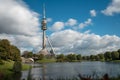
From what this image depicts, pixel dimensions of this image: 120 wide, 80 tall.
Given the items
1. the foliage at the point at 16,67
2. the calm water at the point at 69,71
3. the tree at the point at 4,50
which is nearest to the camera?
the calm water at the point at 69,71

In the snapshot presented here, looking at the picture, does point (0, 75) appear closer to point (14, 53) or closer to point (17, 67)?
point (17, 67)

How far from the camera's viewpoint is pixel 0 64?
3300 inches

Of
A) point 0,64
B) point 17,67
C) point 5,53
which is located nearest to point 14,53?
point 5,53

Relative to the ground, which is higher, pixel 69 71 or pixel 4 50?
pixel 4 50

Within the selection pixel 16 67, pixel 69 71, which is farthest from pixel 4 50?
pixel 69 71

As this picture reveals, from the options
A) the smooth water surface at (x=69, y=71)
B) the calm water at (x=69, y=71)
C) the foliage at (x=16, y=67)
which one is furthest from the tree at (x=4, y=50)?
the foliage at (x=16, y=67)

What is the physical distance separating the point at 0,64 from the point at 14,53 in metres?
20.4

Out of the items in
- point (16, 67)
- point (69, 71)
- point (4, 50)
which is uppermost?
point (4, 50)

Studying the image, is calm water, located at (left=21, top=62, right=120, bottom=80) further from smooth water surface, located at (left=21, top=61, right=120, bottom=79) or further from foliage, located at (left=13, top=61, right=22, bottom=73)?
foliage, located at (left=13, top=61, right=22, bottom=73)

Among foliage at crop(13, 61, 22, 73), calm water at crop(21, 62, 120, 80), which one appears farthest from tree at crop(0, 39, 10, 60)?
foliage at crop(13, 61, 22, 73)

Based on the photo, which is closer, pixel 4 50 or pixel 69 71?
pixel 69 71

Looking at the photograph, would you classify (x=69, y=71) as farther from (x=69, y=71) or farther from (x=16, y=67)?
(x=16, y=67)

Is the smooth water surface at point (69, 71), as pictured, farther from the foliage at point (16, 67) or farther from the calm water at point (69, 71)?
the foliage at point (16, 67)

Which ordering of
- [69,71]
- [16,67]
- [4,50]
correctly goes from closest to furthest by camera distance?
1. [16,67]
2. [69,71]
3. [4,50]
